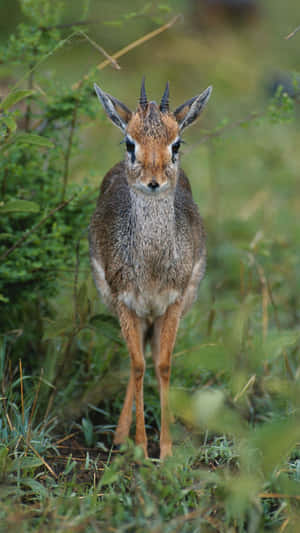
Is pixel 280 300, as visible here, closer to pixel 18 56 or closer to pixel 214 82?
pixel 18 56

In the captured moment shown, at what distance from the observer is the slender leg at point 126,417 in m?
4.25

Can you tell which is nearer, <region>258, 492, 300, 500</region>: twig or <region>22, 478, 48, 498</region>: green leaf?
<region>258, 492, 300, 500</region>: twig

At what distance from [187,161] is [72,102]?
4920 millimetres

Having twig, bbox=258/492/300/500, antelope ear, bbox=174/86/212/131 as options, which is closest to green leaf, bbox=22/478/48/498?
twig, bbox=258/492/300/500

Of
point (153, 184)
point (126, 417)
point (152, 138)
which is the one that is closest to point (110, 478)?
point (126, 417)

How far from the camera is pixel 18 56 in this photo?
4.50 metres

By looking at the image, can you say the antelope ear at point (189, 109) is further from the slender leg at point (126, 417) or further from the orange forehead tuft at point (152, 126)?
the slender leg at point (126, 417)

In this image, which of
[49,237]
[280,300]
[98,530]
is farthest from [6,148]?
[280,300]

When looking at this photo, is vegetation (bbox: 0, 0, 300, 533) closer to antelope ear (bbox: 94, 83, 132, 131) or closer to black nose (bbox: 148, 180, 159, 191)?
antelope ear (bbox: 94, 83, 132, 131)

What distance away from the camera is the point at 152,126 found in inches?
150

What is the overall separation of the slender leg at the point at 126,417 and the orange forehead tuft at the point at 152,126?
4.94 feet

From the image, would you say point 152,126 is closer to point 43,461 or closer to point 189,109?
point 189,109

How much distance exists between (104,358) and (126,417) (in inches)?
20.3

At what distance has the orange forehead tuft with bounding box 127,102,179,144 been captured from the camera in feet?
12.5
